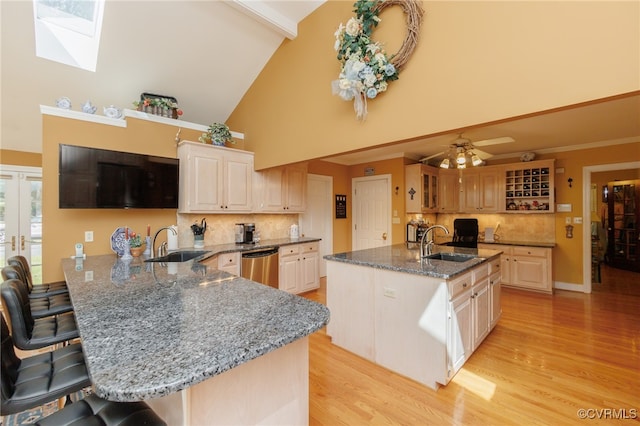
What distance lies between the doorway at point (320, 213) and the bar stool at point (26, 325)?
375 centimetres

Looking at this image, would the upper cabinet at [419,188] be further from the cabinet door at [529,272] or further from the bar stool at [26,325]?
the bar stool at [26,325]

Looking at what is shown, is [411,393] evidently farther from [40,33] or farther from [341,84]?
[40,33]

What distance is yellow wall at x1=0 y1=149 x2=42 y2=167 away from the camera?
3936mm

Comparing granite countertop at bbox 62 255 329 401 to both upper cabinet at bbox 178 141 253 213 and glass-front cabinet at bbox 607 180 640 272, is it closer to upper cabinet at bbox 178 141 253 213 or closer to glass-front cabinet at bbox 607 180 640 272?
upper cabinet at bbox 178 141 253 213

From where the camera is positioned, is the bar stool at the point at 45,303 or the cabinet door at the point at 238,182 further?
the cabinet door at the point at 238,182

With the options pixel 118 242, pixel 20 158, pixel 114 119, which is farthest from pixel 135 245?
pixel 20 158

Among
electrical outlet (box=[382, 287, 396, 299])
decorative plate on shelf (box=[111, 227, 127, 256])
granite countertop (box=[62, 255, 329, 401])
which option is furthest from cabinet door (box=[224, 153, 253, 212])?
electrical outlet (box=[382, 287, 396, 299])

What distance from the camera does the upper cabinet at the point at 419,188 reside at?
516 centimetres

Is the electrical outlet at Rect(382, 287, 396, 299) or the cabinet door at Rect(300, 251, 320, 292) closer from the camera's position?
the electrical outlet at Rect(382, 287, 396, 299)

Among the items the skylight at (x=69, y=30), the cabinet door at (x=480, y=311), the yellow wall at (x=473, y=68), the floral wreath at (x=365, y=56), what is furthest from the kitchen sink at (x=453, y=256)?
the skylight at (x=69, y=30)

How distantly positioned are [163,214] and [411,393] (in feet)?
11.0

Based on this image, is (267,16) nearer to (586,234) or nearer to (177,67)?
(177,67)

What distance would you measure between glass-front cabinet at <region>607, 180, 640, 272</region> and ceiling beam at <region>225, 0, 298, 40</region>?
24.7 feet
